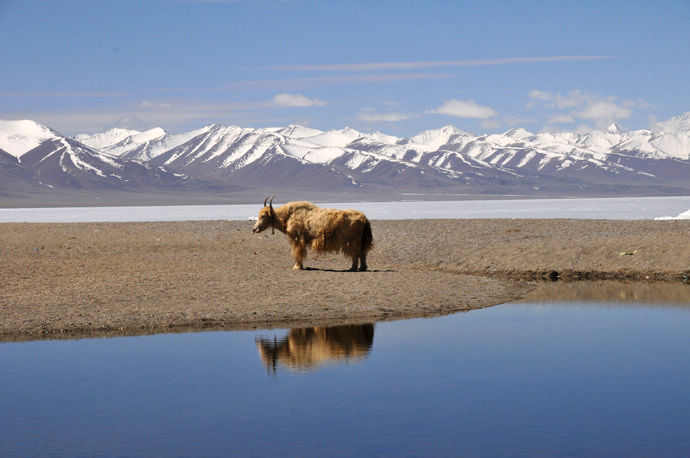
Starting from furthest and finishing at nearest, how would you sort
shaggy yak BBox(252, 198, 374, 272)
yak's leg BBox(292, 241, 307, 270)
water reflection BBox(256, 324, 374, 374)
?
1. yak's leg BBox(292, 241, 307, 270)
2. shaggy yak BBox(252, 198, 374, 272)
3. water reflection BBox(256, 324, 374, 374)

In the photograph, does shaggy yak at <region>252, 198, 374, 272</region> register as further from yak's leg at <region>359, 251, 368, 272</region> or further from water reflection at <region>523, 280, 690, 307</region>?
water reflection at <region>523, 280, 690, 307</region>

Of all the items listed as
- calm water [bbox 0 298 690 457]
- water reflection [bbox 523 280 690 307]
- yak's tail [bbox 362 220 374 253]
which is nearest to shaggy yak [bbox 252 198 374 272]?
yak's tail [bbox 362 220 374 253]

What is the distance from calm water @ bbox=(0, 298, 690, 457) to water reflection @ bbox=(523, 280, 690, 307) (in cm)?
315

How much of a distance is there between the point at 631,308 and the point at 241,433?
1055cm

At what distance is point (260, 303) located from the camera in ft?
55.4

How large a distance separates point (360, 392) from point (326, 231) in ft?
36.4

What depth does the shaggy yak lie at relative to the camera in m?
21.7

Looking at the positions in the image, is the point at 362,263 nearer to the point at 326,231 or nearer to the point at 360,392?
the point at 326,231

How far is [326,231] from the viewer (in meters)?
21.7

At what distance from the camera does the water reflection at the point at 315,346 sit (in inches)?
494

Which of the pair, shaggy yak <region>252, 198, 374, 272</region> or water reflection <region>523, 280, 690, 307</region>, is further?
shaggy yak <region>252, 198, 374, 272</region>

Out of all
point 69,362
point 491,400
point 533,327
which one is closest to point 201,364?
point 69,362

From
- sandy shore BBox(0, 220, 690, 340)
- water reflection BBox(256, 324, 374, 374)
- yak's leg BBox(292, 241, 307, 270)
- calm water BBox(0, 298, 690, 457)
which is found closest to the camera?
calm water BBox(0, 298, 690, 457)

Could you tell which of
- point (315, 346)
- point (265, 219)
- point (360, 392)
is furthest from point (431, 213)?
point (360, 392)
